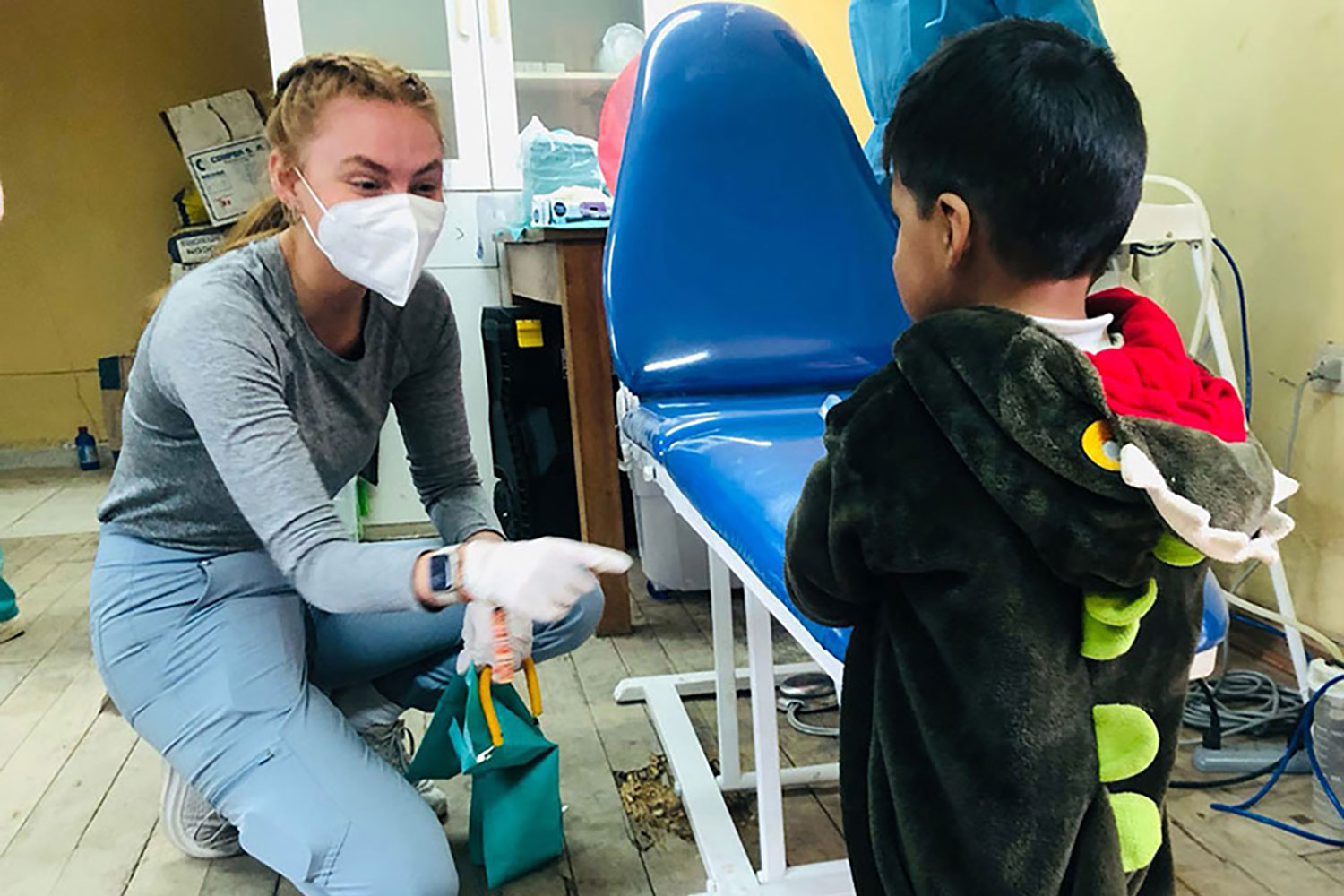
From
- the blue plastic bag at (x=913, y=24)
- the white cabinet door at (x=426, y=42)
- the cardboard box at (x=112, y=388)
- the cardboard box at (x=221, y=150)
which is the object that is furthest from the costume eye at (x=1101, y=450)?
the cardboard box at (x=112, y=388)

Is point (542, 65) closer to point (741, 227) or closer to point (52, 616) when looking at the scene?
point (741, 227)

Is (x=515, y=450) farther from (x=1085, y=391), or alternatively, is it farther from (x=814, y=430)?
(x=1085, y=391)

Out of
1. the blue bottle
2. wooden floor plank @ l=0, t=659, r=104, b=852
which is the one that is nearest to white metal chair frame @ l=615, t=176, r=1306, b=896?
wooden floor plank @ l=0, t=659, r=104, b=852

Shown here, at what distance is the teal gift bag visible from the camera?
3.61 feet

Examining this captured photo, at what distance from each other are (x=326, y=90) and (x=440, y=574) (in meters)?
0.52

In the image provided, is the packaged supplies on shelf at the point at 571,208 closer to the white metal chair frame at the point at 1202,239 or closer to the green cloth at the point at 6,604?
the white metal chair frame at the point at 1202,239

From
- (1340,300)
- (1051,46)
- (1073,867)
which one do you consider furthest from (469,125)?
(1073,867)

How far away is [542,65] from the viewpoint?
8.98 ft

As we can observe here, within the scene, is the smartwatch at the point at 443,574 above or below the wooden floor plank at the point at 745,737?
above

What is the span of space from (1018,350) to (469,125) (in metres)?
2.29

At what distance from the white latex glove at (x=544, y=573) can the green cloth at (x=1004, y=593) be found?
261 millimetres

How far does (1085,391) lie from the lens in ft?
1.60

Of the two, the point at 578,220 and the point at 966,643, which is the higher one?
the point at 578,220

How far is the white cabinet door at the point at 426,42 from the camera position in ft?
8.23
